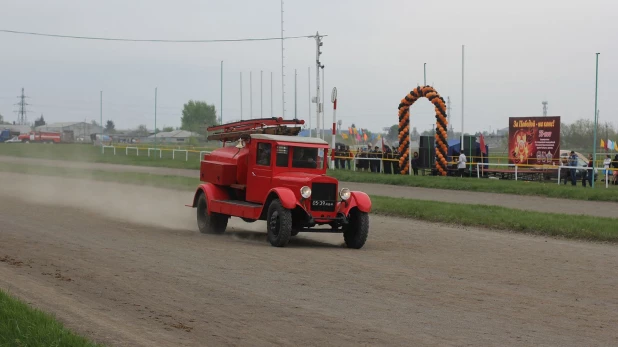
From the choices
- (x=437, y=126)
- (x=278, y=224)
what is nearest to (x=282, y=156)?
(x=278, y=224)

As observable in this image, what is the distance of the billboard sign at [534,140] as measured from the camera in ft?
127

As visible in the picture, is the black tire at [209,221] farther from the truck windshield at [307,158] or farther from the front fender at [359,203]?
the front fender at [359,203]

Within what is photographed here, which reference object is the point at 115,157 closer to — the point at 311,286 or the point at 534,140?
the point at 534,140

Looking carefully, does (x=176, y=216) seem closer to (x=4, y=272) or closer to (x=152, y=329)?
(x=4, y=272)

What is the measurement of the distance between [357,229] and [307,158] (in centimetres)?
201

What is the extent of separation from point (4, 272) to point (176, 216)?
11606 millimetres

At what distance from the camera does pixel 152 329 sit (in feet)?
Answer: 29.5

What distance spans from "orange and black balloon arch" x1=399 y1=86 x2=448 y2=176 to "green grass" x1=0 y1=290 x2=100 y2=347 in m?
32.4

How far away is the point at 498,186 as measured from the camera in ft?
106

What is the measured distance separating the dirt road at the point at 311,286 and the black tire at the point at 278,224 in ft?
0.97

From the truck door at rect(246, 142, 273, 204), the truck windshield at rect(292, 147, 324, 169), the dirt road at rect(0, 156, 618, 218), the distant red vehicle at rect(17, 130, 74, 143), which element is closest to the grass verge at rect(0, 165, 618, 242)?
the dirt road at rect(0, 156, 618, 218)

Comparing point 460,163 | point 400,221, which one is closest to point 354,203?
point 400,221

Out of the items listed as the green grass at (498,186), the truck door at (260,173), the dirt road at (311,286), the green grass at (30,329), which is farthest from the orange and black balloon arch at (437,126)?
the green grass at (30,329)

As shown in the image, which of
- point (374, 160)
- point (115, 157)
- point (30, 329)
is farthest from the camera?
point (115, 157)
